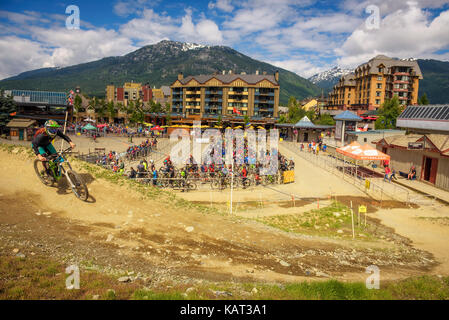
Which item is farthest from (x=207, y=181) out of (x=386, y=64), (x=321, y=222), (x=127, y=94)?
(x=127, y=94)

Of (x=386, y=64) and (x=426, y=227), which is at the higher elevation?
(x=386, y=64)

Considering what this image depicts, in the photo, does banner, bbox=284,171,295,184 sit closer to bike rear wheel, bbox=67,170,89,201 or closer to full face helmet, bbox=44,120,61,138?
bike rear wheel, bbox=67,170,89,201

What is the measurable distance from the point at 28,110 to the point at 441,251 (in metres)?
112

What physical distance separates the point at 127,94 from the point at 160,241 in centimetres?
13031

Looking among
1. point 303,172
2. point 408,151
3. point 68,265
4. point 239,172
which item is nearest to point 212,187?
point 239,172

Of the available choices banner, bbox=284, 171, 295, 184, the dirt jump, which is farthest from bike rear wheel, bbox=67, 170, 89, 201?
banner, bbox=284, 171, 295, 184

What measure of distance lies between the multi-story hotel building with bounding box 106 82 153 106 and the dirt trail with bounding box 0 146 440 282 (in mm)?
120656

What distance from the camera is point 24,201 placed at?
10469 mm

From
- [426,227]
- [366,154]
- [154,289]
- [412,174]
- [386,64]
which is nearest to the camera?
[154,289]

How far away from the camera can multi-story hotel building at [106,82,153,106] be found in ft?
418

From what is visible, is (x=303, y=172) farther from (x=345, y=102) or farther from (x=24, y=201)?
(x=345, y=102)

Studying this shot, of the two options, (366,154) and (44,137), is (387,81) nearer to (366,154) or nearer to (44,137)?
(366,154)

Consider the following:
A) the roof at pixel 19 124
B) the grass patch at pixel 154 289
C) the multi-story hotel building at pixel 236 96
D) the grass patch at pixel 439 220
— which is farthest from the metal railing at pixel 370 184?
the multi-story hotel building at pixel 236 96

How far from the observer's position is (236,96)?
9681cm
